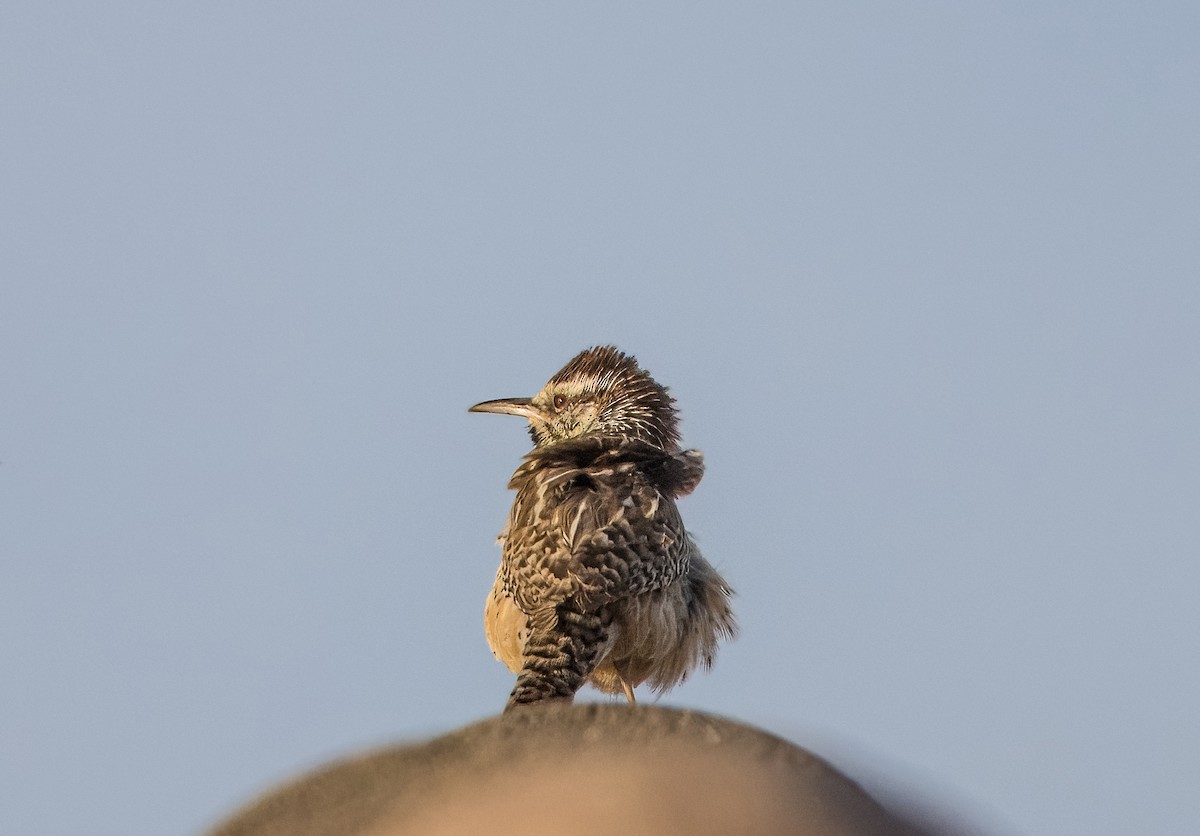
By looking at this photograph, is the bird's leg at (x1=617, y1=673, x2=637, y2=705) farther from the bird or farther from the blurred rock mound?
the blurred rock mound

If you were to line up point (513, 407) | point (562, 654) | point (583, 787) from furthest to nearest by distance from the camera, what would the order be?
1. point (513, 407)
2. point (562, 654)
3. point (583, 787)

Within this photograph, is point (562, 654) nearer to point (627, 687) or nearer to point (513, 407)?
point (627, 687)

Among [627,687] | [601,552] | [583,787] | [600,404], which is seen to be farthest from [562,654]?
[583,787]

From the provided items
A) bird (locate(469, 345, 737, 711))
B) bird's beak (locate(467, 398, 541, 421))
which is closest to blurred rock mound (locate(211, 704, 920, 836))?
bird (locate(469, 345, 737, 711))

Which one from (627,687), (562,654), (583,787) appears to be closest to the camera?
(583,787)

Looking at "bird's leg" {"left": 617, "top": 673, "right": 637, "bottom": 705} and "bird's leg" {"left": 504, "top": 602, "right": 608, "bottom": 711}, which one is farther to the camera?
"bird's leg" {"left": 617, "top": 673, "right": 637, "bottom": 705}

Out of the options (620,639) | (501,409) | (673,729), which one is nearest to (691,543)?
(620,639)

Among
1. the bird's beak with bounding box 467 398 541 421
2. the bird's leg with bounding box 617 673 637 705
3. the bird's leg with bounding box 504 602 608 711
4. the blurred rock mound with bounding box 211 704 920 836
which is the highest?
the bird's beak with bounding box 467 398 541 421

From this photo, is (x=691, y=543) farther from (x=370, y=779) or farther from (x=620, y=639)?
(x=370, y=779)
